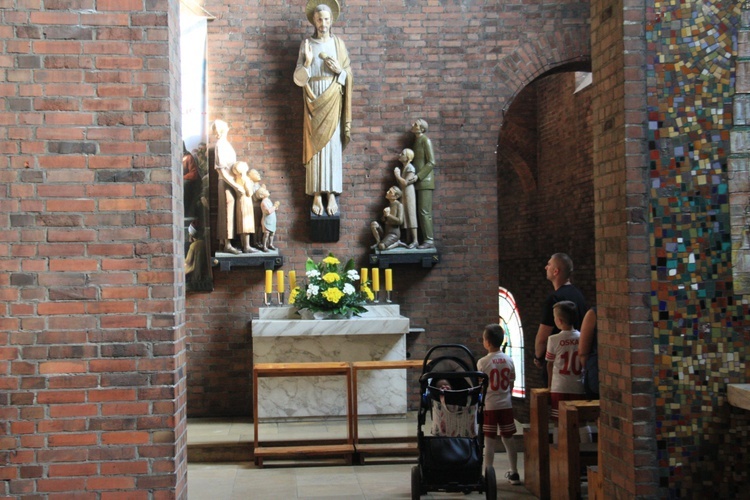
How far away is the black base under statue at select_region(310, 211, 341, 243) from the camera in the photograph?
9180 mm

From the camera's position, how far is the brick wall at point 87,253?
12.9 ft

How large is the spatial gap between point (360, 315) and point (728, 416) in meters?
5.09

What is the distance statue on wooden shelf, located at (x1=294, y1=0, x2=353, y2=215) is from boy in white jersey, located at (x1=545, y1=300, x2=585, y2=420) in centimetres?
381

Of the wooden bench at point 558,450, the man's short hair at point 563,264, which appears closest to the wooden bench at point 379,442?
the wooden bench at point 558,450

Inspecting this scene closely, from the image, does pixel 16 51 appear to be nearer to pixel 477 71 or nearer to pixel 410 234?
pixel 410 234

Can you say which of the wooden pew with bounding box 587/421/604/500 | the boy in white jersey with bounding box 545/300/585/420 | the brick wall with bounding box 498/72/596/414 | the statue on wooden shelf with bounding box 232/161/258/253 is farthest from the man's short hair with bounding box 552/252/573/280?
the brick wall with bounding box 498/72/596/414

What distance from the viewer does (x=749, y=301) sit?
13.2 ft

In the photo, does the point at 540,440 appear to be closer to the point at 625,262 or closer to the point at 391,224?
the point at 625,262

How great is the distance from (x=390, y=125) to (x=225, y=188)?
6.64ft

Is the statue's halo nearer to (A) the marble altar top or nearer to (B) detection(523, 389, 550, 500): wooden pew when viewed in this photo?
(A) the marble altar top

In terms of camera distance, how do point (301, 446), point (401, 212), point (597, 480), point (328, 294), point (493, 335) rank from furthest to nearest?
point (401, 212) → point (328, 294) → point (301, 446) → point (493, 335) → point (597, 480)

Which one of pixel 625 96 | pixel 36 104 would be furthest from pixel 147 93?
pixel 625 96

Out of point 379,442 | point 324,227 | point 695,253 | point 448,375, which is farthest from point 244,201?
point 695,253

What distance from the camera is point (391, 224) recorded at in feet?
30.0
